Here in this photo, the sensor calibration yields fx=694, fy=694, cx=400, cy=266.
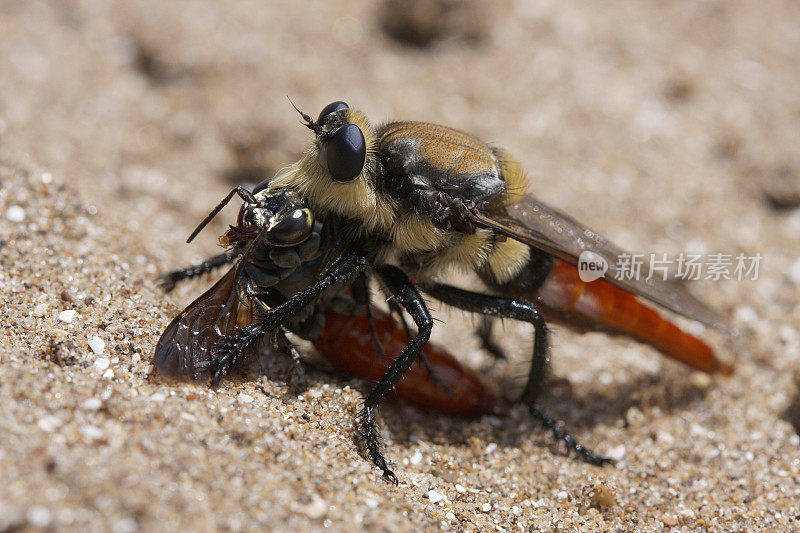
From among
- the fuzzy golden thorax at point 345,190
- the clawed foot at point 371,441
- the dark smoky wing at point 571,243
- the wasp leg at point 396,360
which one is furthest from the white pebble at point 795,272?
the clawed foot at point 371,441

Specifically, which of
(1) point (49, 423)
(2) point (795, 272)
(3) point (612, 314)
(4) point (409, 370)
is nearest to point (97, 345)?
(1) point (49, 423)

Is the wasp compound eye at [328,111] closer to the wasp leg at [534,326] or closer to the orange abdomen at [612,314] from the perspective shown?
the wasp leg at [534,326]

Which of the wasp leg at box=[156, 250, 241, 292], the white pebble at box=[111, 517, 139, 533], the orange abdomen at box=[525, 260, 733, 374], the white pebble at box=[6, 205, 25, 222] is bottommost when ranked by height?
the white pebble at box=[6, 205, 25, 222]

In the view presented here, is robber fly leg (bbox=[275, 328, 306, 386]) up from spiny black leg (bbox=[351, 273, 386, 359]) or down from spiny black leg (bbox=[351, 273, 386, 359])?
down

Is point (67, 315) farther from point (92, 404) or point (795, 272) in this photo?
point (795, 272)

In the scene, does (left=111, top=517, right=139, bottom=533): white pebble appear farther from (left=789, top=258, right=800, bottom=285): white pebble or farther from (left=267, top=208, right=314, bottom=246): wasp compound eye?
(left=789, top=258, right=800, bottom=285): white pebble

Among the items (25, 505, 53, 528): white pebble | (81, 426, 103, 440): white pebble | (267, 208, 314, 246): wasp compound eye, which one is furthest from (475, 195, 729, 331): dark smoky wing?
(25, 505, 53, 528): white pebble

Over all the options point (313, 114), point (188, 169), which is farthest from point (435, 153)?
point (188, 169)
